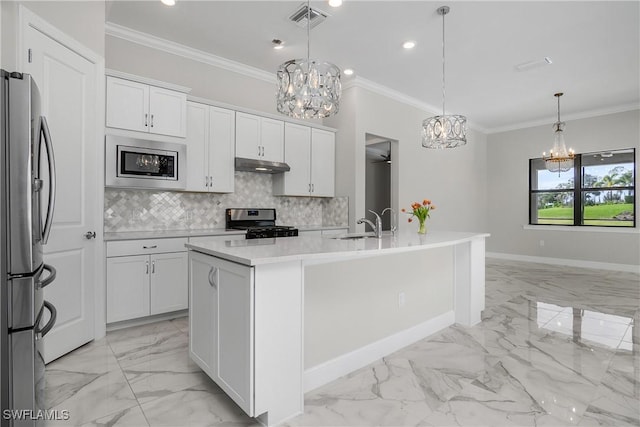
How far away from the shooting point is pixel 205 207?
13.6ft

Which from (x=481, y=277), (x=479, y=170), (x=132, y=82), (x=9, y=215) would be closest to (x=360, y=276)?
(x=481, y=277)

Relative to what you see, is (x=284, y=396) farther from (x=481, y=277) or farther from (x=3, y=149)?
(x=481, y=277)

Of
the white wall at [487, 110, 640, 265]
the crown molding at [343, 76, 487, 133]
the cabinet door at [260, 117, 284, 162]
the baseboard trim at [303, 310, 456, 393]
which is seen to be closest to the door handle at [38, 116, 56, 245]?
the baseboard trim at [303, 310, 456, 393]

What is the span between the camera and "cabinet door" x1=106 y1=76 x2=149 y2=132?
3.12 meters

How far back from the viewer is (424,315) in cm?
303

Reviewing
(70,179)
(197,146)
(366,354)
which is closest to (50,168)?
(70,179)

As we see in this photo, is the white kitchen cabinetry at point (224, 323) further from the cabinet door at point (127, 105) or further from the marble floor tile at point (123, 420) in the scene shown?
the cabinet door at point (127, 105)

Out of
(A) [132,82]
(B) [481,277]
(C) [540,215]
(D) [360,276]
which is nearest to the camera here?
(D) [360,276]

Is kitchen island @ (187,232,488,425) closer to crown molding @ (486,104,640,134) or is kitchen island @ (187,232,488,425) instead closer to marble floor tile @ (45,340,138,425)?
marble floor tile @ (45,340,138,425)

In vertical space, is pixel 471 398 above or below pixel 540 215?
below

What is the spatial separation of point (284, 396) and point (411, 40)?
378 cm

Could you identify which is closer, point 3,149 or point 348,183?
point 3,149

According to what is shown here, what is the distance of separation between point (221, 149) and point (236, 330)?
271 cm

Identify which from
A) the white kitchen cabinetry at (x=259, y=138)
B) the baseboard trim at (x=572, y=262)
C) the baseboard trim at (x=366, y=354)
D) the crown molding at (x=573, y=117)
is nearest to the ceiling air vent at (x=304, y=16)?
the white kitchen cabinetry at (x=259, y=138)
